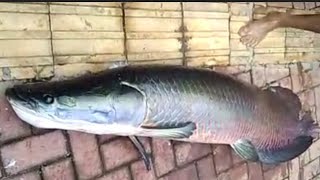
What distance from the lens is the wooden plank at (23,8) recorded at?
150 centimetres

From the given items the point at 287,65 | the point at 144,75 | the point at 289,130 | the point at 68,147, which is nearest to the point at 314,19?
the point at 287,65

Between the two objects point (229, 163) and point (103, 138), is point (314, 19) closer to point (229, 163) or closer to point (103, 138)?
point (229, 163)

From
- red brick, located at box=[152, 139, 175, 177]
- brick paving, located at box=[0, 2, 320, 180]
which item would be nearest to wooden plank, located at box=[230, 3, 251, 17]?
brick paving, located at box=[0, 2, 320, 180]

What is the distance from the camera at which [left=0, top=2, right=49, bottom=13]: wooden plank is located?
1496mm

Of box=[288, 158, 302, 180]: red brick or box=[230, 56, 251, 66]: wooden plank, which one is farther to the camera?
box=[288, 158, 302, 180]: red brick

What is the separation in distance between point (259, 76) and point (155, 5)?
2.09 ft

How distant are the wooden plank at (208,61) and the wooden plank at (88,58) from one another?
1.04 feet

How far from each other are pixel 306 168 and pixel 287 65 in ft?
1.68

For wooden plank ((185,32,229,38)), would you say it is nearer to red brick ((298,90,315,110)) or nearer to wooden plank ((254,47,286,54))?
wooden plank ((254,47,286,54))

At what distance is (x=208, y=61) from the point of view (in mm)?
2111

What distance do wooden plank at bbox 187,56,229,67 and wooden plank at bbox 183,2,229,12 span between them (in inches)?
6.2

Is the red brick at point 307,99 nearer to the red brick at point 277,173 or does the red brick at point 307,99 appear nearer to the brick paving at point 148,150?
the brick paving at point 148,150

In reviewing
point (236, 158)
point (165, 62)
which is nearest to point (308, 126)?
point (236, 158)

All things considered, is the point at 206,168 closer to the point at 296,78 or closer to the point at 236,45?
the point at 236,45
